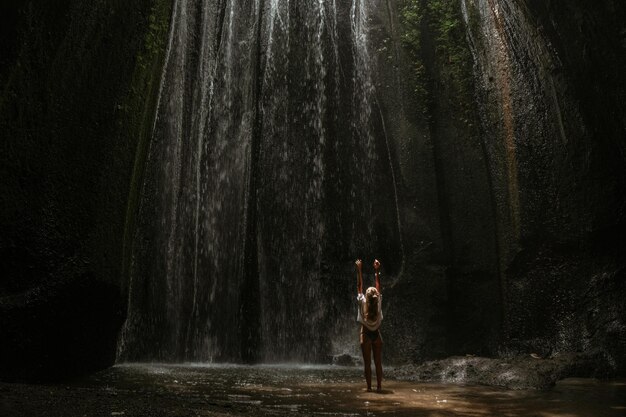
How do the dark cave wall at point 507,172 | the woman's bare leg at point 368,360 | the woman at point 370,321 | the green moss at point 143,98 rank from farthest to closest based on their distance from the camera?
the dark cave wall at point 507,172 < the woman at point 370,321 < the woman's bare leg at point 368,360 < the green moss at point 143,98

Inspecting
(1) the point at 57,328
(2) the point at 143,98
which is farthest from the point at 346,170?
(1) the point at 57,328

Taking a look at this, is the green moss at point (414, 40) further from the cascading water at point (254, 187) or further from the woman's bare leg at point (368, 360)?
the woman's bare leg at point (368, 360)

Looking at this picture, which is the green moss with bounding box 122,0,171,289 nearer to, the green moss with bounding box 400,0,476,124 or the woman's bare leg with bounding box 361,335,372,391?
the woman's bare leg with bounding box 361,335,372,391

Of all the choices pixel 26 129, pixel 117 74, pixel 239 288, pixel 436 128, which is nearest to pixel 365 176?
pixel 436 128

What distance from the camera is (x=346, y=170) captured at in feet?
40.1

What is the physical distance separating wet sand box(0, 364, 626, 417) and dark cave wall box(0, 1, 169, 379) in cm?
61

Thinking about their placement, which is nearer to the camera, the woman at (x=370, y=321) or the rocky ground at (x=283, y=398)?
the rocky ground at (x=283, y=398)

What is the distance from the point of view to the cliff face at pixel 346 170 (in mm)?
5398

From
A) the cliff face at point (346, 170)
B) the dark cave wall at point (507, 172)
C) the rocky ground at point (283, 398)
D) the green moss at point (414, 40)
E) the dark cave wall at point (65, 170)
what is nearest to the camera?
the rocky ground at point (283, 398)

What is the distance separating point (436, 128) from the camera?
11.6 m

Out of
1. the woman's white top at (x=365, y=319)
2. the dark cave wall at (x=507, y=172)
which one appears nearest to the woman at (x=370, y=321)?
the woman's white top at (x=365, y=319)

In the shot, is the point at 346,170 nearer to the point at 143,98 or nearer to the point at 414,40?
the point at 414,40

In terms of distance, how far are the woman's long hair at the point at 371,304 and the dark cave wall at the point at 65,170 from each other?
2.97 m

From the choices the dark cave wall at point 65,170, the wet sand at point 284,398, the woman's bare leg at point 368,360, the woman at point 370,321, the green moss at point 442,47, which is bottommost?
the wet sand at point 284,398
